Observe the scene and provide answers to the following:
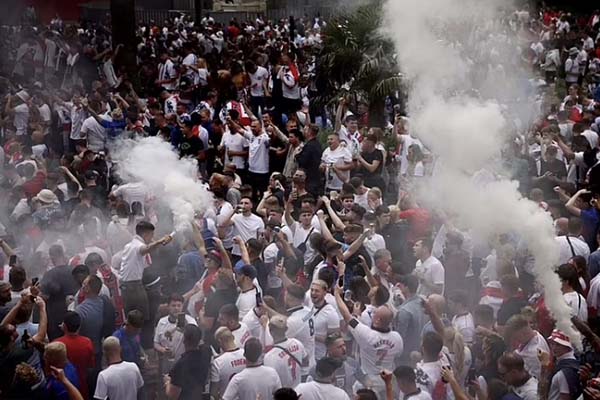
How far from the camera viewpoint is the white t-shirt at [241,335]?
916cm

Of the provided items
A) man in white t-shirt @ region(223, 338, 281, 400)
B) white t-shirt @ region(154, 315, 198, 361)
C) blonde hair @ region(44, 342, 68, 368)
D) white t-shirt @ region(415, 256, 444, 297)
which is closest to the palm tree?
white t-shirt @ region(415, 256, 444, 297)

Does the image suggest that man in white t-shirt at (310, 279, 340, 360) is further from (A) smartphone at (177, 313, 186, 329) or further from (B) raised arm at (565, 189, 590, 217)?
(B) raised arm at (565, 189, 590, 217)

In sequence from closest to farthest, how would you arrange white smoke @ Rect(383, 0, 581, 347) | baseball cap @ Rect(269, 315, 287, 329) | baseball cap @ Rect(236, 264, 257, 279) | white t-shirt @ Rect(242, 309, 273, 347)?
1. baseball cap @ Rect(269, 315, 287, 329)
2. white t-shirt @ Rect(242, 309, 273, 347)
3. baseball cap @ Rect(236, 264, 257, 279)
4. white smoke @ Rect(383, 0, 581, 347)

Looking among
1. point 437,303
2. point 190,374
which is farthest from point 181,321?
point 437,303

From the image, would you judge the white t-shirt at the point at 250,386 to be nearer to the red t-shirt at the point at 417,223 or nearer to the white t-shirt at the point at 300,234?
the white t-shirt at the point at 300,234

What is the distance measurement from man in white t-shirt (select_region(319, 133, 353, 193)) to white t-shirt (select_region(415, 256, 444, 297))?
4840 millimetres

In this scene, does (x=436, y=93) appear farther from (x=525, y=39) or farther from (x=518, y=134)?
(x=525, y=39)

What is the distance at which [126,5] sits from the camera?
25.6 meters

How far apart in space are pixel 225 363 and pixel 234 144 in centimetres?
840

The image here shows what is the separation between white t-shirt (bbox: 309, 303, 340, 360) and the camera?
31.6ft

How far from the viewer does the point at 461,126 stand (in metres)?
14.1

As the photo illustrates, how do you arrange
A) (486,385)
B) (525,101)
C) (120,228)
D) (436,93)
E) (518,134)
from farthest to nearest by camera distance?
(525,101) → (518,134) → (436,93) → (120,228) → (486,385)

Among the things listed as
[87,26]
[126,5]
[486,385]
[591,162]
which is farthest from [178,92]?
[486,385]

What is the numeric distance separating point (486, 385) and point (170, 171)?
23.7 ft
